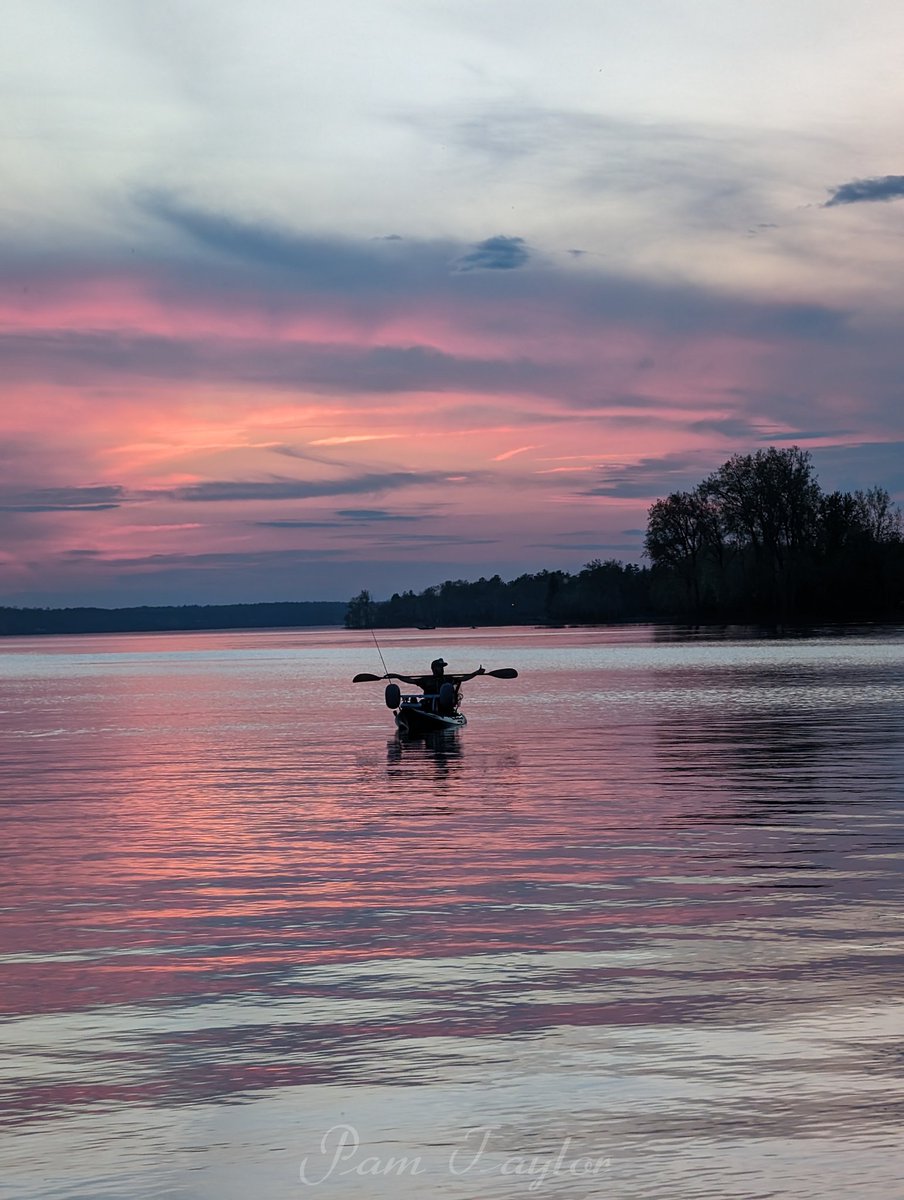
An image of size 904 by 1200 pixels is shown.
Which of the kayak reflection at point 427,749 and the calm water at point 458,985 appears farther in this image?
the kayak reflection at point 427,749

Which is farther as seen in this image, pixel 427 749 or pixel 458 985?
pixel 427 749

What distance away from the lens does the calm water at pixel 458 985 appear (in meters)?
10.5

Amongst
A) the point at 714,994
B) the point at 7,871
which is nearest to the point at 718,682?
the point at 7,871

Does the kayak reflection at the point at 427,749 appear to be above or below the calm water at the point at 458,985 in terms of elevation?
below

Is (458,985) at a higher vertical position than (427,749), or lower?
higher

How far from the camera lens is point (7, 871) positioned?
24.3 metres

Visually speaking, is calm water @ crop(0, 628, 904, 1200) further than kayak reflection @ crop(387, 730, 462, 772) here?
No

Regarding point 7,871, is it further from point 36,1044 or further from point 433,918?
point 36,1044

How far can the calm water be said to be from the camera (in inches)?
413

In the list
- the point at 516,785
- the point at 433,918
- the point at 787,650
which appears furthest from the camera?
the point at 787,650

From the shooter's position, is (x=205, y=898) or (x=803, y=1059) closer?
(x=803, y=1059)

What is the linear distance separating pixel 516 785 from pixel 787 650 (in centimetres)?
10417

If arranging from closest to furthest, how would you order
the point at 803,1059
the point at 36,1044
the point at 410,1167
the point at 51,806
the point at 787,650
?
the point at 410,1167, the point at 803,1059, the point at 36,1044, the point at 51,806, the point at 787,650

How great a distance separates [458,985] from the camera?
51.2ft
